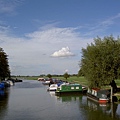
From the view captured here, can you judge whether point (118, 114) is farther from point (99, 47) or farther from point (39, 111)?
point (99, 47)

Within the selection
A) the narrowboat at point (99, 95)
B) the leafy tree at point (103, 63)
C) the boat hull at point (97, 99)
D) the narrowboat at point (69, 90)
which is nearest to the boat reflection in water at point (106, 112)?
the boat hull at point (97, 99)

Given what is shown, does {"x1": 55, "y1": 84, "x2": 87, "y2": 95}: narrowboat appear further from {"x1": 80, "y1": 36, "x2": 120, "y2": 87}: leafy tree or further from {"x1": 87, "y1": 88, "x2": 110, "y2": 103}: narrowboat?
{"x1": 80, "y1": 36, "x2": 120, "y2": 87}: leafy tree

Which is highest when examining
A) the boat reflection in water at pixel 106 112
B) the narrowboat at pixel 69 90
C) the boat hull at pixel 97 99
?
the narrowboat at pixel 69 90

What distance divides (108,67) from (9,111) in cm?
2005

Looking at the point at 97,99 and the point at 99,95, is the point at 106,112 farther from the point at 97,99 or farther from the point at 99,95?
the point at 97,99

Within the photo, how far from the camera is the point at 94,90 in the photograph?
2100 inches

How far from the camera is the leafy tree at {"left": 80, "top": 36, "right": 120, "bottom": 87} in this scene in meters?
47.9

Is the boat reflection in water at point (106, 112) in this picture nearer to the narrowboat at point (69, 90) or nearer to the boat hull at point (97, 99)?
the boat hull at point (97, 99)

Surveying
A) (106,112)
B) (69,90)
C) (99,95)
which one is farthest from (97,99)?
(69,90)

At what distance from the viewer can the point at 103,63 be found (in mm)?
47438

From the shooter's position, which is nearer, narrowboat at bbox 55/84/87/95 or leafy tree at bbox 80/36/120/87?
leafy tree at bbox 80/36/120/87

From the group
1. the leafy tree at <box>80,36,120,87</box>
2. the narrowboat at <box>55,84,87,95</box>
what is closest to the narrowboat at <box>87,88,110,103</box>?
the leafy tree at <box>80,36,120,87</box>

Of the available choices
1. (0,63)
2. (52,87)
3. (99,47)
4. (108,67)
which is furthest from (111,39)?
(0,63)

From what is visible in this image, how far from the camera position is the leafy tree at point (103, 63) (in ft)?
157
